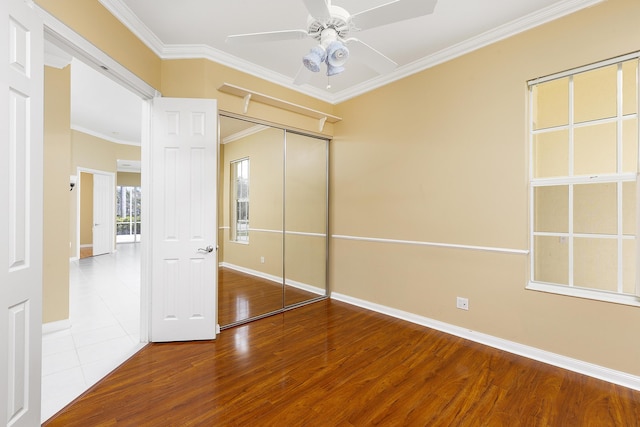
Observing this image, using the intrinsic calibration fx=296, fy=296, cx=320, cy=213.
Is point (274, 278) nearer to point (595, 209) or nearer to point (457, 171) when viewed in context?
point (457, 171)

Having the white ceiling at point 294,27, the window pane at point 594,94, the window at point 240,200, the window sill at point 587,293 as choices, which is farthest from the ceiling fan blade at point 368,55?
the window sill at point 587,293

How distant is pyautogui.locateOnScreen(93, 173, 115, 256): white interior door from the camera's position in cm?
780

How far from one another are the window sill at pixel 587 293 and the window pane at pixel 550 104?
1.40m

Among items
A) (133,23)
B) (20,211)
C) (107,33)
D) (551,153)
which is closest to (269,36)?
(107,33)

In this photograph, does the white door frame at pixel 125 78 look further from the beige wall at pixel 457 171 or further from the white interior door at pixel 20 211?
the white interior door at pixel 20 211

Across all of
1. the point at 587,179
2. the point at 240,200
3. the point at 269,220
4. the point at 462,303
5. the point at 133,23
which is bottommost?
the point at 462,303

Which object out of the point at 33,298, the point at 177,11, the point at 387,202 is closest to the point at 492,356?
the point at 387,202

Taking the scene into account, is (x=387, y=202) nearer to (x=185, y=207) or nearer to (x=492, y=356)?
(x=492, y=356)

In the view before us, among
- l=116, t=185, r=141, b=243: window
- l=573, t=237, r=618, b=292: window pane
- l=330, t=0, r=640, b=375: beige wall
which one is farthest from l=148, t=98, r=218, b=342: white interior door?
l=116, t=185, r=141, b=243: window

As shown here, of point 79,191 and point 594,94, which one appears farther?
point 79,191

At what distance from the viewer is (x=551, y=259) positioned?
2.82 meters

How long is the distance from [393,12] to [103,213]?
8.98 metres

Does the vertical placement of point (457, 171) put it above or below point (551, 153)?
below

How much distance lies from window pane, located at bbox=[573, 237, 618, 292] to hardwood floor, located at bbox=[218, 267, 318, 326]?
3.04m
